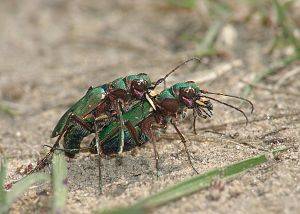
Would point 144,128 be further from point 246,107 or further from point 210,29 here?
point 210,29

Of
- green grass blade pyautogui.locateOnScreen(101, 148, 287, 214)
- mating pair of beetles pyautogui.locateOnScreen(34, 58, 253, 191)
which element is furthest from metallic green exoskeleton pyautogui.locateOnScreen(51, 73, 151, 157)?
green grass blade pyautogui.locateOnScreen(101, 148, 287, 214)

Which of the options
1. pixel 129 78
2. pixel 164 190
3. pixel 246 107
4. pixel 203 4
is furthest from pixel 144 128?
pixel 203 4

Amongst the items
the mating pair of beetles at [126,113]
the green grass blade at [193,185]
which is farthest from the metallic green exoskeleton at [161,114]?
the green grass blade at [193,185]

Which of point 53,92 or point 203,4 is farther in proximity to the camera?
point 203,4

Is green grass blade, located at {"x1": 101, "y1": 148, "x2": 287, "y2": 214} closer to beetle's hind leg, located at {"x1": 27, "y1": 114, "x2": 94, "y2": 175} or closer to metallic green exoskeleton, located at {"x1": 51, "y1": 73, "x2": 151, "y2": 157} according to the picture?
metallic green exoskeleton, located at {"x1": 51, "y1": 73, "x2": 151, "y2": 157}

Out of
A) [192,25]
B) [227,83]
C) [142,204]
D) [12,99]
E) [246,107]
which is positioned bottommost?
[142,204]

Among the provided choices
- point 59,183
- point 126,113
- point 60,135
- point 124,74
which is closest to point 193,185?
point 59,183

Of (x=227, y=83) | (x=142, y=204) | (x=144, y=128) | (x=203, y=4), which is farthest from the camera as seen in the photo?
(x=203, y=4)

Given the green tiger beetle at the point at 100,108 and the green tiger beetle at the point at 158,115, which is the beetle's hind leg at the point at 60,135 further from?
the green tiger beetle at the point at 158,115
